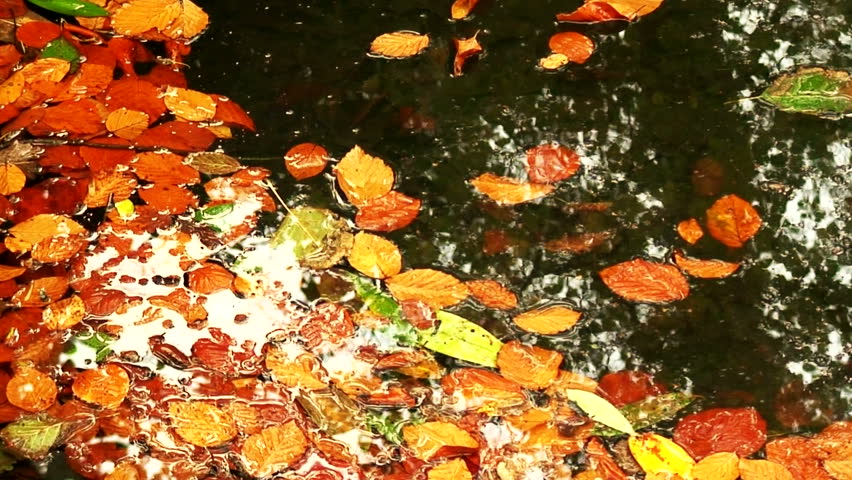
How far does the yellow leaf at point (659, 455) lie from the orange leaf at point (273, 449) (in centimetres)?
63

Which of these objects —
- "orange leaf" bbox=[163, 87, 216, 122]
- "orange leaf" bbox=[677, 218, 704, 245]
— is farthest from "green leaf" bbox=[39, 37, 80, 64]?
"orange leaf" bbox=[677, 218, 704, 245]

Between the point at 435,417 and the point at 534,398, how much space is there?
19cm

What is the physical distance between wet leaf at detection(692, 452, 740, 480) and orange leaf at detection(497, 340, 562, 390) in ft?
1.02

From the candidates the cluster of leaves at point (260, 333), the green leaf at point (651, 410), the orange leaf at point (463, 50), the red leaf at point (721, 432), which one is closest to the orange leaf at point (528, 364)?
the cluster of leaves at point (260, 333)

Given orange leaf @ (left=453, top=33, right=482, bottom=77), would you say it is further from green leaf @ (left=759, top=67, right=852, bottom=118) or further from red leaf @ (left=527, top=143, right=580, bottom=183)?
green leaf @ (left=759, top=67, right=852, bottom=118)

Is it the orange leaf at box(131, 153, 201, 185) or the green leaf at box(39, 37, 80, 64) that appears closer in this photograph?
the orange leaf at box(131, 153, 201, 185)

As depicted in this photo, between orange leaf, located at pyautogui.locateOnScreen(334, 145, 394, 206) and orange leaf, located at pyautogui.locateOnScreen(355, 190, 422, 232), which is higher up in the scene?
orange leaf, located at pyautogui.locateOnScreen(334, 145, 394, 206)

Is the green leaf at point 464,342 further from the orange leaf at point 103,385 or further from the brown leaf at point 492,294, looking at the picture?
the orange leaf at point 103,385

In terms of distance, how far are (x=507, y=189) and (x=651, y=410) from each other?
1.84 feet

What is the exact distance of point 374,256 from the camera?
1718 mm

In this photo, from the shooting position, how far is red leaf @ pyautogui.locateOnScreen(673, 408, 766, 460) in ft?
5.08

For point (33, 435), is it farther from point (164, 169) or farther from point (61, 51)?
point (61, 51)

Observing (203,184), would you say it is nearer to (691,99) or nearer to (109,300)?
(109,300)

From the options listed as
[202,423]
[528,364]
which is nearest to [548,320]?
[528,364]
